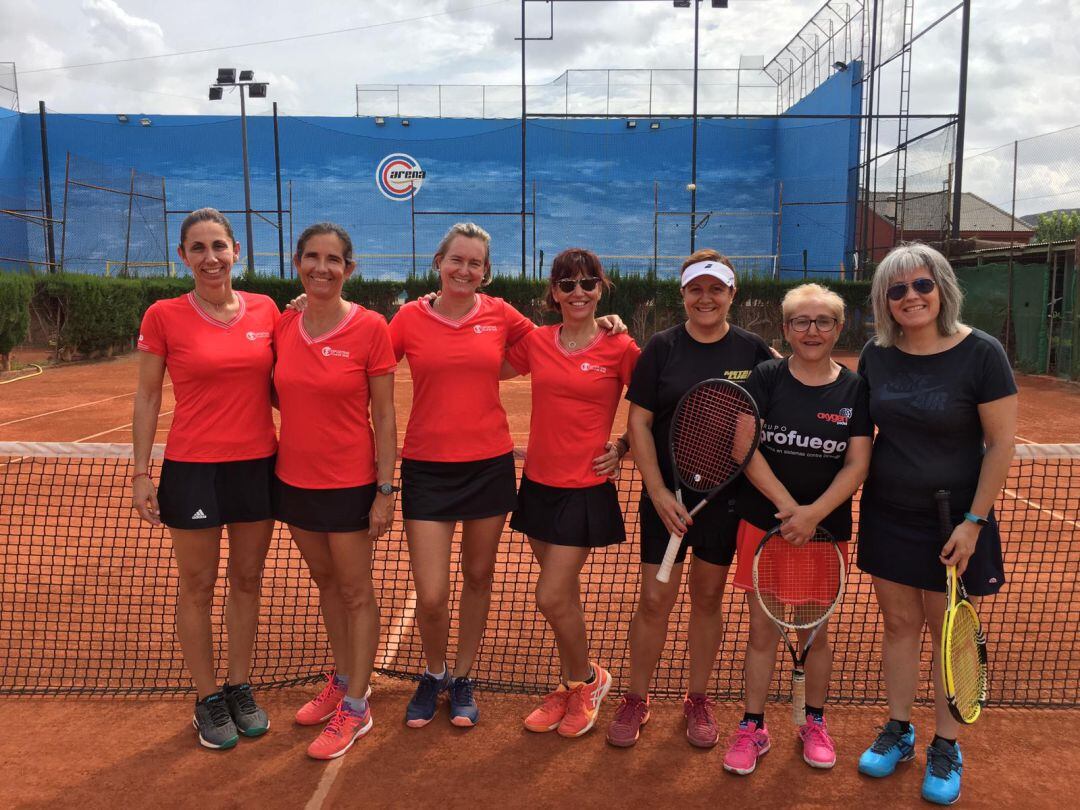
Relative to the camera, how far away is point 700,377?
305cm

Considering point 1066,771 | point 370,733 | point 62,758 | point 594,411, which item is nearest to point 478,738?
point 370,733

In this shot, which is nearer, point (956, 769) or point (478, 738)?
point (956, 769)

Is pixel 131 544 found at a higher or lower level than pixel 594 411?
lower

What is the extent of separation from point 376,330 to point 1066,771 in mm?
3130

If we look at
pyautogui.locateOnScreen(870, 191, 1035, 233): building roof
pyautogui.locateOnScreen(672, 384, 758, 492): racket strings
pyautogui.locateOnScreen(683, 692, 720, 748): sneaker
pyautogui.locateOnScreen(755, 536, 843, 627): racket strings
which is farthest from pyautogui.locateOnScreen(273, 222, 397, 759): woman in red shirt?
pyautogui.locateOnScreen(870, 191, 1035, 233): building roof

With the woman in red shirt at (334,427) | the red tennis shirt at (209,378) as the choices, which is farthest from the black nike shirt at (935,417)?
the red tennis shirt at (209,378)

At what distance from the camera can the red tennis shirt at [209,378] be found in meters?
3.02

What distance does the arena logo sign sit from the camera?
3347cm

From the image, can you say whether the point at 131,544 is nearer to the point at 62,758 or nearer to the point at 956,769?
the point at 62,758

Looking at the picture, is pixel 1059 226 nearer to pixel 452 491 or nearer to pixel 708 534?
pixel 708 534

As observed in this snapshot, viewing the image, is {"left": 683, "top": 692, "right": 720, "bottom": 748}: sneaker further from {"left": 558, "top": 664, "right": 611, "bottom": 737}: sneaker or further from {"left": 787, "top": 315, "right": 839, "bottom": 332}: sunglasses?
{"left": 787, "top": 315, "right": 839, "bottom": 332}: sunglasses

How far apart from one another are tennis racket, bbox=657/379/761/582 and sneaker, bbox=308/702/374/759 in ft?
4.45

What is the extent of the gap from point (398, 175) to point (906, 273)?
32.7 meters

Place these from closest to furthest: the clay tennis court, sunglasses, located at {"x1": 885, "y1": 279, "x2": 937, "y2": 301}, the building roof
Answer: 1. sunglasses, located at {"x1": 885, "y1": 279, "x2": 937, "y2": 301}
2. the clay tennis court
3. the building roof
